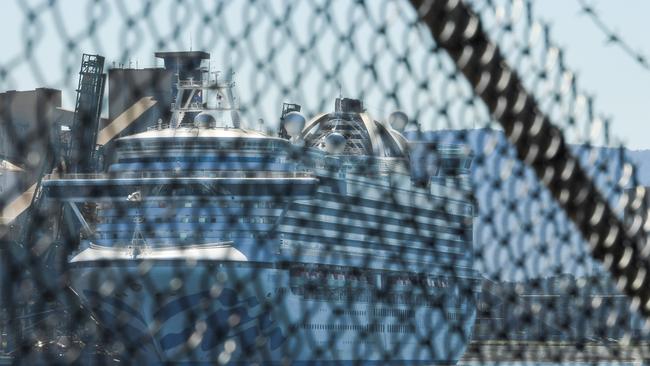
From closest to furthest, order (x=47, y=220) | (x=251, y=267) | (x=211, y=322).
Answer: (x=211, y=322)
(x=47, y=220)
(x=251, y=267)

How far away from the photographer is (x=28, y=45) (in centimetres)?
259

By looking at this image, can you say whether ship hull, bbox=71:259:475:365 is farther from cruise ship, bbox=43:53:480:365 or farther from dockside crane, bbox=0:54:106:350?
dockside crane, bbox=0:54:106:350

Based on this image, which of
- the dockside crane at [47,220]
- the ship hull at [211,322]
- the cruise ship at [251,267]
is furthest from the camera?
the cruise ship at [251,267]

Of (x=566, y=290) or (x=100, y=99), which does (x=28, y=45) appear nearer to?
(x=100, y=99)

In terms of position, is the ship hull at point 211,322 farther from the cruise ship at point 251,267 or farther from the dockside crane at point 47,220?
the dockside crane at point 47,220

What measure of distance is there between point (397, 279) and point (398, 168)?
1.40 feet

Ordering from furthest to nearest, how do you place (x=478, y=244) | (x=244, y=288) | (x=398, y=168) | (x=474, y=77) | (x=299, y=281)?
(x=299, y=281) → (x=398, y=168) → (x=478, y=244) → (x=244, y=288) → (x=474, y=77)

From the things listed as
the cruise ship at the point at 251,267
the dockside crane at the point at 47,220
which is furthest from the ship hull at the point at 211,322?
the dockside crane at the point at 47,220

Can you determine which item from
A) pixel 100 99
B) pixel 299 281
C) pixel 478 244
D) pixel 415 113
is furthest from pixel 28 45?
pixel 299 281

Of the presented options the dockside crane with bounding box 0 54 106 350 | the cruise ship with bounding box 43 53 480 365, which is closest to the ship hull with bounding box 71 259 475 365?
the cruise ship with bounding box 43 53 480 365

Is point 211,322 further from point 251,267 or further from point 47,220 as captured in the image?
point 251,267

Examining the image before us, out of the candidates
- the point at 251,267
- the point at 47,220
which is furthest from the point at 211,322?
the point at 251,267

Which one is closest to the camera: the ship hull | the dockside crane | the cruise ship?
the dockside crane

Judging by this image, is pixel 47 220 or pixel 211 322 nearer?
pixel 211 322
